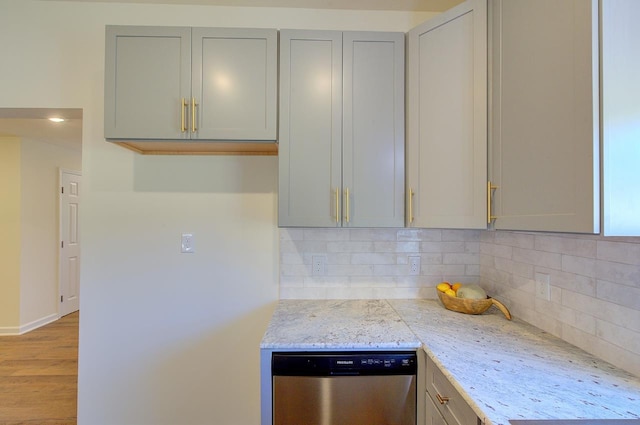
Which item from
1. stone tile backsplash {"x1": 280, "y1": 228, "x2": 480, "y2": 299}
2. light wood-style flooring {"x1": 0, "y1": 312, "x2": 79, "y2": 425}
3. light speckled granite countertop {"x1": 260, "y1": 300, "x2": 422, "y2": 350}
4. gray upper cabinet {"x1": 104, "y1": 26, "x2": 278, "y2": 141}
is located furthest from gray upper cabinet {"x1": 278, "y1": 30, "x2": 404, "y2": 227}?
light wood-style flooring {"x1": 0, "y1": 312, "x2": 79, "y2": 425}

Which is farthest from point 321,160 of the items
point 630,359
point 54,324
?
point 54,324

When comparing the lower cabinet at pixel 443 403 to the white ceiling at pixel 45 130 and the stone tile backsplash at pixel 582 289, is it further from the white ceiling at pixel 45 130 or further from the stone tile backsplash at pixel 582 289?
the white ceiling at pixel 45 130

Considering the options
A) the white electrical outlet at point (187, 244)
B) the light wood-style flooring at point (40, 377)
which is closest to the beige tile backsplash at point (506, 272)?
the white electrical outlet at point (187, 244)

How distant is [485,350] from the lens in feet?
3.60

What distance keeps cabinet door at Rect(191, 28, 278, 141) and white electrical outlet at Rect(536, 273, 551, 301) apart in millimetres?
1421

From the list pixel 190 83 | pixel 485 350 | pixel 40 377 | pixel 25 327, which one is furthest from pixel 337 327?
pixel 25 327

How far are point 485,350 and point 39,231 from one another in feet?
16.3

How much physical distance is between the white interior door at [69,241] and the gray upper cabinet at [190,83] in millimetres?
3638

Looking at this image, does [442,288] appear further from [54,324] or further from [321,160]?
[54,324]

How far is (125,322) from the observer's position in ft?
5.62

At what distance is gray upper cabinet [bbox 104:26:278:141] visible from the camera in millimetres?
1405

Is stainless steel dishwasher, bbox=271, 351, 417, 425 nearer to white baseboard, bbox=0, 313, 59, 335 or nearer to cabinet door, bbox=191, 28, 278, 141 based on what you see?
cabinet door, bbox=191, 28, 278, 141

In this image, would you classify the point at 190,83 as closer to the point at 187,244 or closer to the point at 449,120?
the point at 187,244

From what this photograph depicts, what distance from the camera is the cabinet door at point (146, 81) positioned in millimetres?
1402
